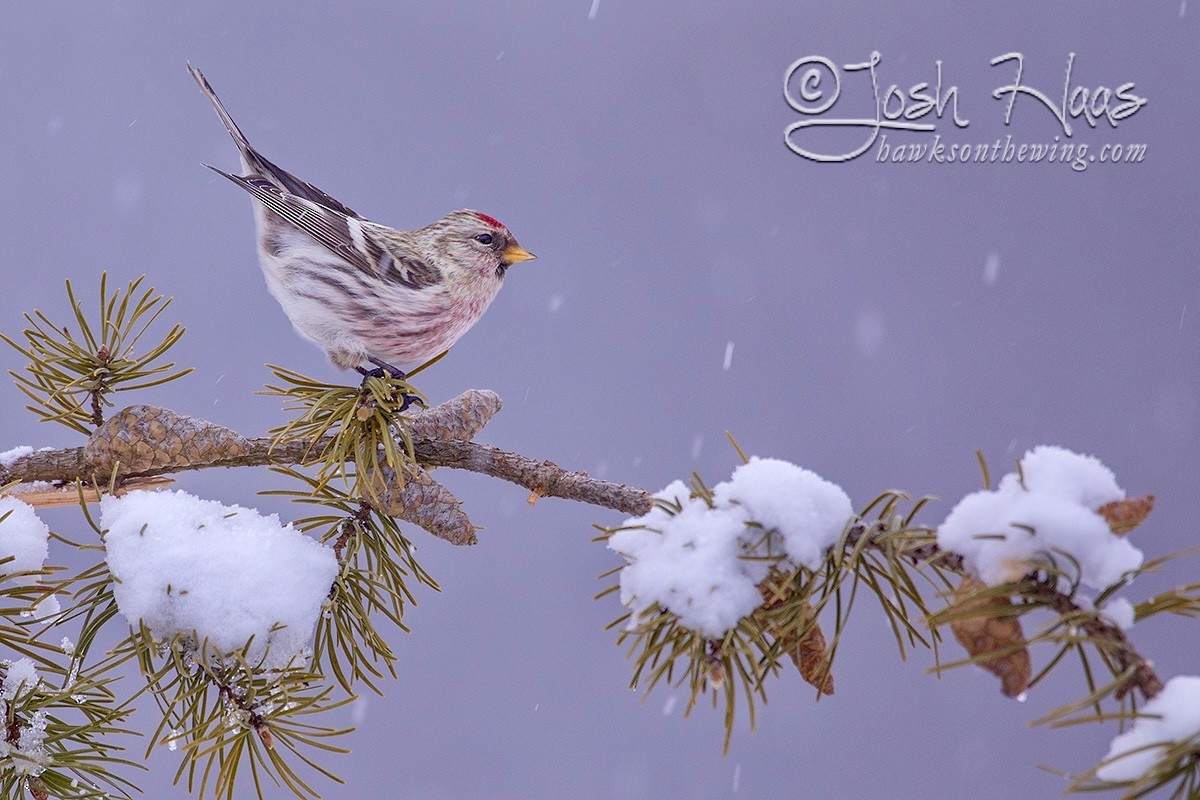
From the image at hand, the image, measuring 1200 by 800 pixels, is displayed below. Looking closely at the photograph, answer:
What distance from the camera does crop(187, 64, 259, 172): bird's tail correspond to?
846mm

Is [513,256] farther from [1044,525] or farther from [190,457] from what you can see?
[1044,525]

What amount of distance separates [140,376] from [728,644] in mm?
428

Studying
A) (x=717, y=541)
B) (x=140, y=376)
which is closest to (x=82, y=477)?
(x=140, y=376)

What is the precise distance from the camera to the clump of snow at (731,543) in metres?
0.45

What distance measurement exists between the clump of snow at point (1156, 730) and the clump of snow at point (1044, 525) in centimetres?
5

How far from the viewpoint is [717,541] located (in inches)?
18.2

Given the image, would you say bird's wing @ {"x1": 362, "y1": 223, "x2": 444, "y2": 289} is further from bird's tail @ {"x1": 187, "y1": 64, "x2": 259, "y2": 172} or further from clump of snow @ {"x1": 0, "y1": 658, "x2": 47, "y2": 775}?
clump of snow @ {"x1": 0, "y1": 658, "x2": 47, "y2": 775}

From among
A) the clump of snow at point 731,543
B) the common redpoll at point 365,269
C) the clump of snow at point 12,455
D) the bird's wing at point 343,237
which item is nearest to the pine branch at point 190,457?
the clump of snow at point 12,455

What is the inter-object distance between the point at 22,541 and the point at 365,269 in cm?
43

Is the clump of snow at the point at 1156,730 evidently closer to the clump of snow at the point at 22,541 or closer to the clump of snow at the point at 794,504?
the clump of snow at the point at 794,504

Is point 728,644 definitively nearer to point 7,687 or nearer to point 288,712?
point 288,712

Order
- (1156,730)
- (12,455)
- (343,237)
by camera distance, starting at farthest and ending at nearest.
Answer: (343,237) → (12,455) → (1156,730)

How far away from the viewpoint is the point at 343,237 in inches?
37.9

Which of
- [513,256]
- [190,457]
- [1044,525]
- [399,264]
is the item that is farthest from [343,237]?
[1044,525]
